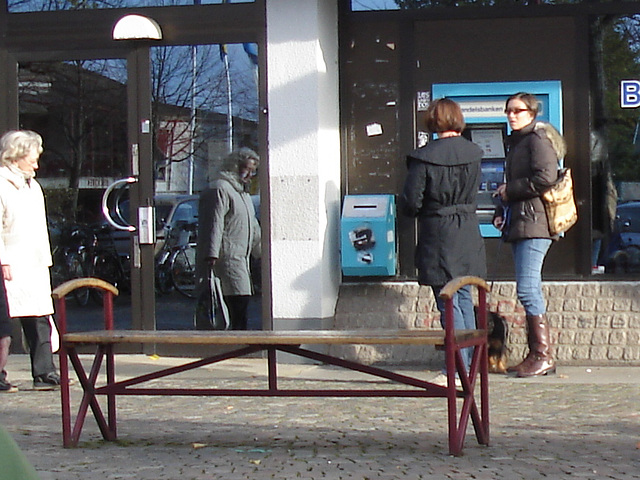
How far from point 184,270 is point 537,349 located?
2.82 metres

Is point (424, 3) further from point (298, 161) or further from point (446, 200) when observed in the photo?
point (446, 200)

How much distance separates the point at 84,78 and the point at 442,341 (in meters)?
4.97

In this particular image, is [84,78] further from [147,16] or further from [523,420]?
[523,420]

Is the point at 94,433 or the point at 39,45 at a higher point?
the point at 39,45

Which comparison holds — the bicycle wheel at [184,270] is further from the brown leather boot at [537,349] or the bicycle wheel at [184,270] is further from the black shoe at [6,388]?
the brown leather boot at [537,349]

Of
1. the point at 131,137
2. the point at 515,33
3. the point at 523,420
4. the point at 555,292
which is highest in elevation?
the point at 515,33

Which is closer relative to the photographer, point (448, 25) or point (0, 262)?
point (0, 262)

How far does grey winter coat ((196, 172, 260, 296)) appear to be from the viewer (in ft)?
27.9

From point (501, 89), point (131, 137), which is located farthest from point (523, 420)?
point (131, 137)

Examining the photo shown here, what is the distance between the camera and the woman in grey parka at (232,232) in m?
8.50

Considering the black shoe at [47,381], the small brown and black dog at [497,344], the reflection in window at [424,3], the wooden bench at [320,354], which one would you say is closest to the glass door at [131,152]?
the reflection in window at [424,3]

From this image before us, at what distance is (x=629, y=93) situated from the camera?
8305mm

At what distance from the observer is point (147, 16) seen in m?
8.56

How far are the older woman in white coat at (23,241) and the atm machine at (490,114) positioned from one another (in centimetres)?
315
